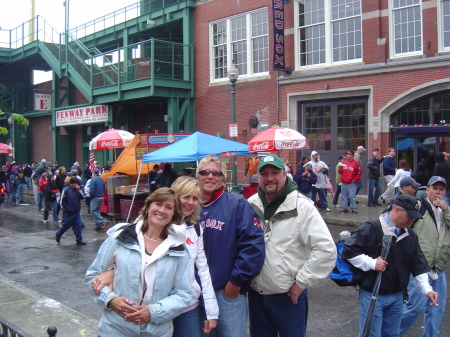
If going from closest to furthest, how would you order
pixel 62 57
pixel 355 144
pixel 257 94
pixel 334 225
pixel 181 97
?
pixel 334 225
pixel 355 144
pixel 257 94
pixel 181 97
pixel 62 57

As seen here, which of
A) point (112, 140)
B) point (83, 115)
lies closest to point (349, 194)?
point (112, 140)

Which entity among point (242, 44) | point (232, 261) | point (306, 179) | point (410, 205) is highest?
point (242, 44)

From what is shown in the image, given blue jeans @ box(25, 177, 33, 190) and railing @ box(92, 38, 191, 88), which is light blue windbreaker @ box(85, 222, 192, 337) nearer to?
railing @ box(92, 38, 191, 88)

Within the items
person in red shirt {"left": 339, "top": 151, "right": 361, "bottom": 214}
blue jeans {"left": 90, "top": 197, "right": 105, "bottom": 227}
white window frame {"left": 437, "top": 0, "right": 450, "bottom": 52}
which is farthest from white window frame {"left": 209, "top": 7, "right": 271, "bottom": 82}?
blue jeans {"left": 90, "top": 197, "right": 105, "bottom": 227}

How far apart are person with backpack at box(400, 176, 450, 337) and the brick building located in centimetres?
1068

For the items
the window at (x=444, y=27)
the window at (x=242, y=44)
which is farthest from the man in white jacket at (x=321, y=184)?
the window at (x=242, y=44)

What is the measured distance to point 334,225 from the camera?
41.3ft

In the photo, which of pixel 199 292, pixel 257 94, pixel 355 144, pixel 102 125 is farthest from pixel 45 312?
pixel 102 125

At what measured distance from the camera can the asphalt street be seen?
5.38m

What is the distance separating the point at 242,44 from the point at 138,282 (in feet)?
57.5

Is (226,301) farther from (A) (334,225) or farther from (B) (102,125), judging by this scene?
(B) (102,125)

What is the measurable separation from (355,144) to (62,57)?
54.4ft

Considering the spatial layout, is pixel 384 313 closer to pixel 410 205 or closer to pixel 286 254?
pixel 410 205

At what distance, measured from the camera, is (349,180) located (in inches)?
531
